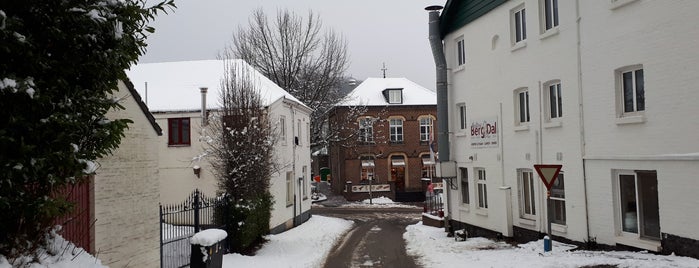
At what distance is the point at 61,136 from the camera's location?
5039 mm

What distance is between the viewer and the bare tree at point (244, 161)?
1620 cm

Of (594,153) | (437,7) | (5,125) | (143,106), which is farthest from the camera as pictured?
(437,7)

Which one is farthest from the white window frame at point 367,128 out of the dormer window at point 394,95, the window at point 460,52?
the window at point 460,52

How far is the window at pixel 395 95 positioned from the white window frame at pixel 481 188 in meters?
26.9

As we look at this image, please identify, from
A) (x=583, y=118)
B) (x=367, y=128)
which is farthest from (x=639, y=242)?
(x=367, y=128)

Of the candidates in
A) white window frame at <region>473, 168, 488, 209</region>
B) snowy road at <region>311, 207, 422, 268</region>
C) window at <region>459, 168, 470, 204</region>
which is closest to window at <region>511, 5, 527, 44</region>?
white window frame at <region>473, 168, 488, 209</region>

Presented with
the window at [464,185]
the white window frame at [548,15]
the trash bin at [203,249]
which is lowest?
the trash bin at [203,249]

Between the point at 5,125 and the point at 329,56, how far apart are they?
37065 mm

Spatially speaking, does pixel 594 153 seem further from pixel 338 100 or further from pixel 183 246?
pixel 338 100

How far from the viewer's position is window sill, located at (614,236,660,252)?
37.1 ft

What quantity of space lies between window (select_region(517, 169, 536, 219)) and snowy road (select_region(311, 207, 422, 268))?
144 inches

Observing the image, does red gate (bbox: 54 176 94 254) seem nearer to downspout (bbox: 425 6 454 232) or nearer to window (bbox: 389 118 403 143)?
downspout (bbox: 425 6 454 232)

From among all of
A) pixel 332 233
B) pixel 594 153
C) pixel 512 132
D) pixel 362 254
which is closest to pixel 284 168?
pixel 332 233

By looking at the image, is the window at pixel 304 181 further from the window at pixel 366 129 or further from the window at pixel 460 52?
the window at pixel 366 129
